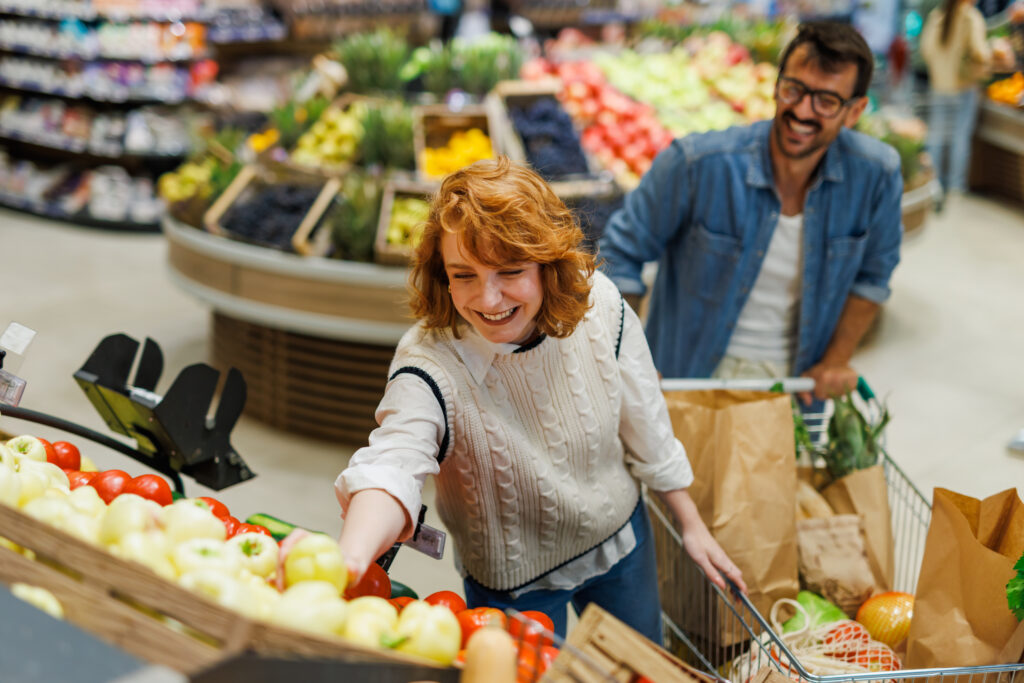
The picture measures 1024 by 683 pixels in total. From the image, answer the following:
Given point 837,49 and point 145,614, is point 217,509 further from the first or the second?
point 837,49

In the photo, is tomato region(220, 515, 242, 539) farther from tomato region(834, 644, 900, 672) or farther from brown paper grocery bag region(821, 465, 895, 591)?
brown paper grocery bag region(821, 465, 895, 591)

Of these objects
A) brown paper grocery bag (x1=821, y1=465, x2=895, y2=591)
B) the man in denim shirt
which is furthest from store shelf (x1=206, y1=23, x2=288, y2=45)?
brown paper grocery bag (x1=821, y1=465, x2=895, y2=591)

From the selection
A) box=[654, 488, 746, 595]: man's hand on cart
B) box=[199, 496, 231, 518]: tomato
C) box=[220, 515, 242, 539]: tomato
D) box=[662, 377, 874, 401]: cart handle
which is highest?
box=[220, 515, 242, 539]: tomato

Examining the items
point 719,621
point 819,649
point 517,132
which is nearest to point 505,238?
point 719,621

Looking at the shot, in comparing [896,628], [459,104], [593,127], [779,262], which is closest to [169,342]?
[459,104]

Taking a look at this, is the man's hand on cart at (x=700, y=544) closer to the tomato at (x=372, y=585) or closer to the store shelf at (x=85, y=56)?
the tomato at (x=372, y=585)

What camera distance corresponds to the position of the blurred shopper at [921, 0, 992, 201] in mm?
7942

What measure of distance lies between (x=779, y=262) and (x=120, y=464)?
2674 mm

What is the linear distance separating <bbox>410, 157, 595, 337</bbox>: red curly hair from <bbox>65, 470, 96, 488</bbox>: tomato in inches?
25.4

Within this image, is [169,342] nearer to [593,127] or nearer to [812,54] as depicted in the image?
[593,127]

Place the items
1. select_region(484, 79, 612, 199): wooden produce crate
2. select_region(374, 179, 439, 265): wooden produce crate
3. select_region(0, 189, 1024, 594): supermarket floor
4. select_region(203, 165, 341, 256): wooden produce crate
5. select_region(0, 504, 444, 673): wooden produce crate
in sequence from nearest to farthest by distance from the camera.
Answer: select_region(0, 504, 444, 673): wooden produce crate → select_region(0, 189, 1024, 594): supermarket floor → select_region(374, 179, 439, 265): wooden produce crate → select_region(203, 165, 341, 256): wooden produce crate → select_region(484, 79, 612, 199): wooden produce crate

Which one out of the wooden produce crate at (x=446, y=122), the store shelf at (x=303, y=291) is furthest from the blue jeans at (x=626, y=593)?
the wooden produce crate at (x=446, y=122)

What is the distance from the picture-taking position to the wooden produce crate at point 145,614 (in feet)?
3.35

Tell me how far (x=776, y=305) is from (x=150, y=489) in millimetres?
1721
